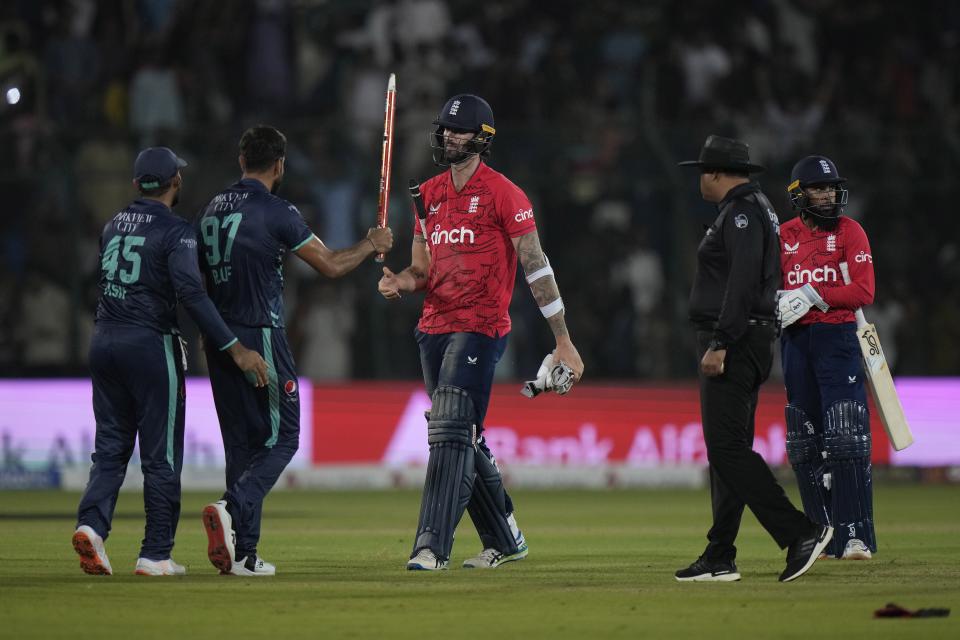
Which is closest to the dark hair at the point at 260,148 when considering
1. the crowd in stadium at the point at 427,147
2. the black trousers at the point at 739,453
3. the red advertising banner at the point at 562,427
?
the black trousers at the point at 739,453

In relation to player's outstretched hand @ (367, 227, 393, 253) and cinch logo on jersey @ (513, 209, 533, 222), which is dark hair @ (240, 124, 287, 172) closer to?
player's outstretched hand @ (367, 227, 393, 253)

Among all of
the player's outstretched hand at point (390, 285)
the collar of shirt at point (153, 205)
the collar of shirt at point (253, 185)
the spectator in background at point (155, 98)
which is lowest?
the player's outstretched hand at point (390, 285)

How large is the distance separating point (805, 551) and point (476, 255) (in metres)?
2.68

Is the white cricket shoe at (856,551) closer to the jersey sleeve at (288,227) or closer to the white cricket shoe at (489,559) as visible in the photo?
the white cricket shoe at (489,559)

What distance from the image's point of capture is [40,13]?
22656mm

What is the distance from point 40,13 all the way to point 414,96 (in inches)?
209

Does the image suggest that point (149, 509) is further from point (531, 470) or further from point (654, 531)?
point (531, 470)

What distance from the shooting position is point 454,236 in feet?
34.1

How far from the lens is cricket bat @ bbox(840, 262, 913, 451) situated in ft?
38.9

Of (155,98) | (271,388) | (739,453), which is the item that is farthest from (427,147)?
(739,453)

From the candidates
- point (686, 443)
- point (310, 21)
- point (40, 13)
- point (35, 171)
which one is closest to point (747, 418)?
point (686, 443)

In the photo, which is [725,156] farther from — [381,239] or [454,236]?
[381,239]

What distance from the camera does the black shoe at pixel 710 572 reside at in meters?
9.68

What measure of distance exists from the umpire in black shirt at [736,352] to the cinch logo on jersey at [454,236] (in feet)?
4.73
